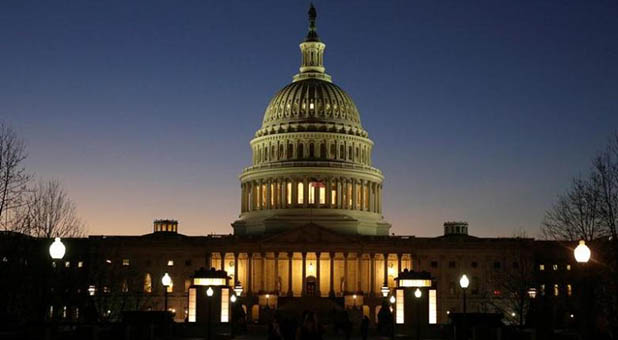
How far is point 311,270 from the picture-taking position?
166m

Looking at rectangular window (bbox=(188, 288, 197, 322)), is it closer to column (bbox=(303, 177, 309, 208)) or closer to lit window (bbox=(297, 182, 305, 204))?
column (bbox=(303, 177, 309, 208))

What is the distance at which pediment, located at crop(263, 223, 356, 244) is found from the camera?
162875 millimetres

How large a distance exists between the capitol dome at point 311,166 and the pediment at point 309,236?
25.1 ft

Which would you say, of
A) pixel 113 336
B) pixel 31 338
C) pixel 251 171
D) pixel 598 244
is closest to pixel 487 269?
pixel 251 171

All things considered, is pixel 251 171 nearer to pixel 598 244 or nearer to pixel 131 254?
pixel 131 254

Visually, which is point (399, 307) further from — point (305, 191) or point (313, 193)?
point (305, 191)

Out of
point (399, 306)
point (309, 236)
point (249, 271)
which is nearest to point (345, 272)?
point (309, 236)

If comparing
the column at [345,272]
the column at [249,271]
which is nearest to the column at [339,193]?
the column at [345,272]

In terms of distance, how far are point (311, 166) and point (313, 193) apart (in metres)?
4.47

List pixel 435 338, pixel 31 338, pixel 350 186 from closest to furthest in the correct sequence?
1. pixel 31 338
2. pixel 435 338
3. pixel 350 186

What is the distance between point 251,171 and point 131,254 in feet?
92.5

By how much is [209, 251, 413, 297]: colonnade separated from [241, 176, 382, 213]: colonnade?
1459cm

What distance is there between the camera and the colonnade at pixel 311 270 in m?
163

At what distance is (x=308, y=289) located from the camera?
539ft
